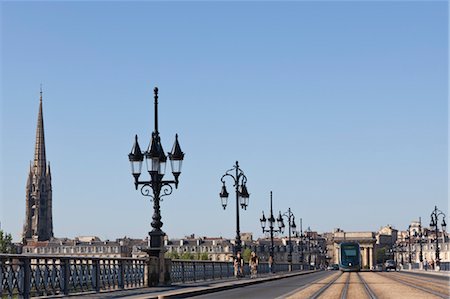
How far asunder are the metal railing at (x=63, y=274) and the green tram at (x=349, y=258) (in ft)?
216

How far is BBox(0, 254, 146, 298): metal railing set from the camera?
2034cm

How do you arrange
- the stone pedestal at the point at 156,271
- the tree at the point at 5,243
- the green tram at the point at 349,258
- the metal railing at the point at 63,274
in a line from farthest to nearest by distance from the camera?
1. the tree at the point at 5,243
2. the green tram at the point at 349,258
3. the stone pedestal at the point at 156,271
4. the metal railing at the point at 63,274

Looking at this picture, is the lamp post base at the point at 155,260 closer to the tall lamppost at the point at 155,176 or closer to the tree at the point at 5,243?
the tall lamppost at the point at 155,176

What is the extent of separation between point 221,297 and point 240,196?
2287cm

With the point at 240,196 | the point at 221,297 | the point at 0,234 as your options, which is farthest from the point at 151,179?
the point at 0,234

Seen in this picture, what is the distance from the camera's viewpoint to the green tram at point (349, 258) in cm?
9550

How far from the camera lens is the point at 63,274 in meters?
24.1

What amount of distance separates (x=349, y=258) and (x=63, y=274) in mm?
74747

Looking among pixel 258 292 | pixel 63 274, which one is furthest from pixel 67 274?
pixel 258 292

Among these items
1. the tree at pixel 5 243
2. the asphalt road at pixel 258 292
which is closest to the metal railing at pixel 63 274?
the asphalt road at pixel 258 292

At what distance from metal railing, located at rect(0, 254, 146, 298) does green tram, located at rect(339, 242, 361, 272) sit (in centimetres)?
6572

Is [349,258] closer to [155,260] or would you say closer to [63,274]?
[155,260]

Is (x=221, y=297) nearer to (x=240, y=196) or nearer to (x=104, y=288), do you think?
(x=104, y=288)

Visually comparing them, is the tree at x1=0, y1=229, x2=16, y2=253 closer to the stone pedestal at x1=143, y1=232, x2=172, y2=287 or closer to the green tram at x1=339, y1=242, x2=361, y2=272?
the green tram at x1=339, y1=242, x2=361, y2=272
